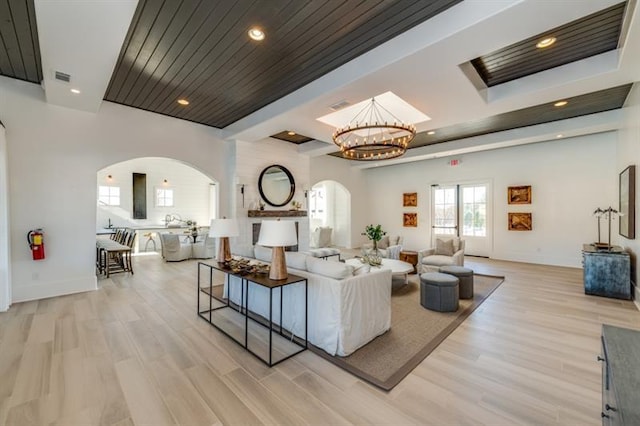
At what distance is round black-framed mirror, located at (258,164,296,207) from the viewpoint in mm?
7035

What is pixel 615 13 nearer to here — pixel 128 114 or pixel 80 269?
pixel 128 114

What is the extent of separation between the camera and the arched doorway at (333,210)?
10.4 metres

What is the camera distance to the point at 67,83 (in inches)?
143

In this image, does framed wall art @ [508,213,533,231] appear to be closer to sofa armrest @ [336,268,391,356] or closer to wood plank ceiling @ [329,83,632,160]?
wood plank ceiling @ [329,83,632,160]

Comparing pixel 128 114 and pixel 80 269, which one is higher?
pixel 128 114

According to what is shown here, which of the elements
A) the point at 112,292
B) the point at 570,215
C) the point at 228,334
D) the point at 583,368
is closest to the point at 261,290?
the point at 228,334

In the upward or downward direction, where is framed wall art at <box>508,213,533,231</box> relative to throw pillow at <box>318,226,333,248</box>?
upward

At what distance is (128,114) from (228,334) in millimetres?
4577

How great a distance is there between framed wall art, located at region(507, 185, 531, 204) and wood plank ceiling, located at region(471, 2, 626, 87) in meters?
4.45

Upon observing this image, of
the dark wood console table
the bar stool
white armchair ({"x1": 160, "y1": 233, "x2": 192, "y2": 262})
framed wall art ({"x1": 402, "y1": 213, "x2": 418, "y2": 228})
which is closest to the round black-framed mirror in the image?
white armchair ({"x1": 160, "y1": 233, "x2": 192, "y2": 262})

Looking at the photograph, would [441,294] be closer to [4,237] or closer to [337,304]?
[337,304]

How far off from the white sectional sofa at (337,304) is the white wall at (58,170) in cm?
390

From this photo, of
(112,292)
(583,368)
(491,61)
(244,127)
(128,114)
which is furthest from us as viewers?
(244,127)

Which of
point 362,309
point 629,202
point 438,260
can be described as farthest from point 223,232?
point 629,202
